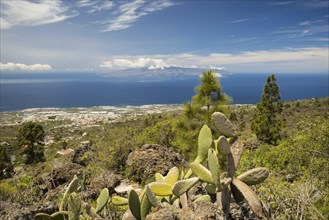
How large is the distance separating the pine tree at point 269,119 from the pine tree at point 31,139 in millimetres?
29820

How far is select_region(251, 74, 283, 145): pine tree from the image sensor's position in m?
29.9

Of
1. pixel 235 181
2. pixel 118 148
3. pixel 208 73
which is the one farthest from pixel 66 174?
pixel 235 181

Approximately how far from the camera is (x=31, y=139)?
40.4 meters

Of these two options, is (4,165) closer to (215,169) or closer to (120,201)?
(120,201)

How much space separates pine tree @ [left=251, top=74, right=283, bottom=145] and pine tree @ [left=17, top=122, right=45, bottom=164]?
29.8m

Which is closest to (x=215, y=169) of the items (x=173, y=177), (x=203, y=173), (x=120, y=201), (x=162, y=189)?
(x=203, y=173)

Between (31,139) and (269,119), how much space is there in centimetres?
3230

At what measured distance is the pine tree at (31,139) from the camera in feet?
131

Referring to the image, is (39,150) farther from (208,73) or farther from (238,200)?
(238,200)

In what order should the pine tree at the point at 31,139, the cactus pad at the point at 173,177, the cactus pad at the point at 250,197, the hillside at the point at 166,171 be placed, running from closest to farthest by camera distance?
the cactus pad at the point at 250,197, the hillside at the point at 166,171, the cactus pad at the point at 173,177, the pine tree at the point at 31,139

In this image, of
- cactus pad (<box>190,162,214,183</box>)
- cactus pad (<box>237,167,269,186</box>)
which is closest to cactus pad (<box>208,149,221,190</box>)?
cactus pad (<box>190,162,214,183</box>)

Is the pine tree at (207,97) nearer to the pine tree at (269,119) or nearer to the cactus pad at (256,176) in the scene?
the cactus pad at (256,176)

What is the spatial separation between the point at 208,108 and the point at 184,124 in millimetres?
1336

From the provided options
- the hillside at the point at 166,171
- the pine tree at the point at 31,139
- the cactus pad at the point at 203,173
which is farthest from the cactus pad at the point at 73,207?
the pine tree at the point at 31,139
